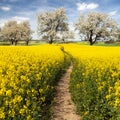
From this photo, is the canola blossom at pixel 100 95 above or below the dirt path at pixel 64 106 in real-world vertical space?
above

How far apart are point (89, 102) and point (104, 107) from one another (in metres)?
1.25

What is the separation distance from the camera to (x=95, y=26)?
8056cm

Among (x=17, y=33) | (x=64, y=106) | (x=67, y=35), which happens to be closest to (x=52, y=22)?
(x=67, y=35)

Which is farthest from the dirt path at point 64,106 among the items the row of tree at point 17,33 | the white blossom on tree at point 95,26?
the row of tree at point 17,33

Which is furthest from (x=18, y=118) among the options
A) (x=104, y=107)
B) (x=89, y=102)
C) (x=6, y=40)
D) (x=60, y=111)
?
(x=6, y=40)

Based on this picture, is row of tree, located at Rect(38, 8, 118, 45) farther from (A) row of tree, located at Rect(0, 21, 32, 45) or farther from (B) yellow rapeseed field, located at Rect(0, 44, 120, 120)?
(B) yellow rapeseed field, located at Rect(0, 44, 120, 120)

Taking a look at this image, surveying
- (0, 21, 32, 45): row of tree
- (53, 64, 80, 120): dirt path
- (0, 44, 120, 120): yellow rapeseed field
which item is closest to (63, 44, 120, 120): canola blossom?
(0, 44, 120, 120): yellow rapeseed field

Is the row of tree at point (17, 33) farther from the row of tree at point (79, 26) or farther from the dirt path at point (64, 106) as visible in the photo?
the dirt path at point (64, 106)

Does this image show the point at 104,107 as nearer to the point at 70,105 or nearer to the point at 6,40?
the point at 70,105

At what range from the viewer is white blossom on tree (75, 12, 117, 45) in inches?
3083

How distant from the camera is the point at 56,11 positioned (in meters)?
87.3

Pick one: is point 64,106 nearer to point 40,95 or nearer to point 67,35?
point 40,95

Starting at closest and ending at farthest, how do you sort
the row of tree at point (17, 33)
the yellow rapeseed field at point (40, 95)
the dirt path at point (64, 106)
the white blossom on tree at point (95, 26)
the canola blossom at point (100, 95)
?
1. the yellow rapeseed field at point (40, 95)
2. the canola blossom at point (100, 95)
3. the dirt path at point (64, 106)
4. the white blossom on tree at point (95, 26)
5. the row of tree at point (17, 33)

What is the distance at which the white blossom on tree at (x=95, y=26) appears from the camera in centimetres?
7831
